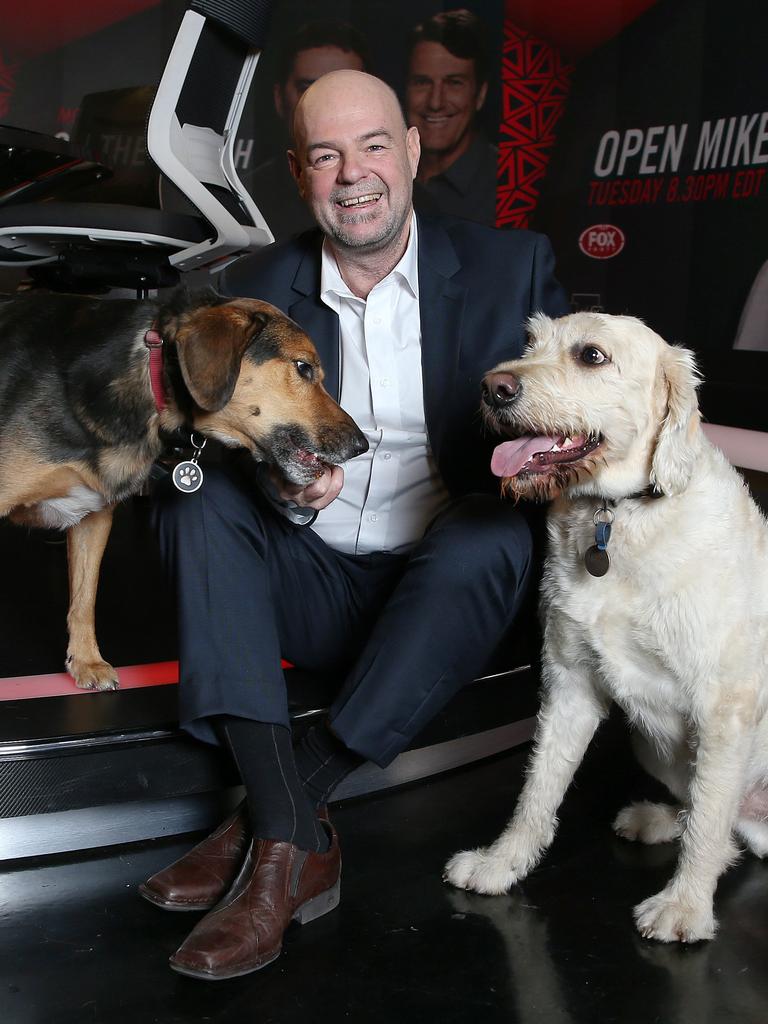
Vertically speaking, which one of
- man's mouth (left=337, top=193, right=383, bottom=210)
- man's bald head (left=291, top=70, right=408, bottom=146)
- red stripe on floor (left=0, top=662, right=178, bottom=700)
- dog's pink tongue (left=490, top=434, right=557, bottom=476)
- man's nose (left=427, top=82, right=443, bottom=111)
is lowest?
red stripe on floor (left=0, top=662, right=178, bottom=700)

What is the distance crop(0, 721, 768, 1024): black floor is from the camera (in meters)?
1.69

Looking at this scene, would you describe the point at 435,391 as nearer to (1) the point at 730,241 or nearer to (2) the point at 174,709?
(2) the point at 174,709

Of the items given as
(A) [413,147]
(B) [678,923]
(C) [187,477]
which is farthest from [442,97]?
(B) [678,923]

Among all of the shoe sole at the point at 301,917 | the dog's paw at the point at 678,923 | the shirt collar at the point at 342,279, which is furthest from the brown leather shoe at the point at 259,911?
the shirt collar at the point at 342,279

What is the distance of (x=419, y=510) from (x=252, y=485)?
430mm

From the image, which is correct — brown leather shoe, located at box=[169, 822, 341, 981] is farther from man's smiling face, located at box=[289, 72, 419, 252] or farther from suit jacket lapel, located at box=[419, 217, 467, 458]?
man's smiling face, located at box=[289, 72, 419, 252]

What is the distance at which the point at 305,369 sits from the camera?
220 centimetres

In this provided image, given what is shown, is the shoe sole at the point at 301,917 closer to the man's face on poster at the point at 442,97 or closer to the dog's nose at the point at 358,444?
the dog's nose at the point at 358,444

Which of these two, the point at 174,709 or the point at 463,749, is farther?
the point at 463,749

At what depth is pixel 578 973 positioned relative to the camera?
1.82 meters

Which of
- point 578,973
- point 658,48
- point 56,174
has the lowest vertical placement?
point 578,973

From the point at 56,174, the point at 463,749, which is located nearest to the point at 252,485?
the point at 463,749

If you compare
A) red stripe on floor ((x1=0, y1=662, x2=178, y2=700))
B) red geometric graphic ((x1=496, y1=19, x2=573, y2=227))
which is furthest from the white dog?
red geometric graphic ((x1=496, y1=19, x2=573, y2=227))

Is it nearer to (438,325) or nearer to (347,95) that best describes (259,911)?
(438,325)
